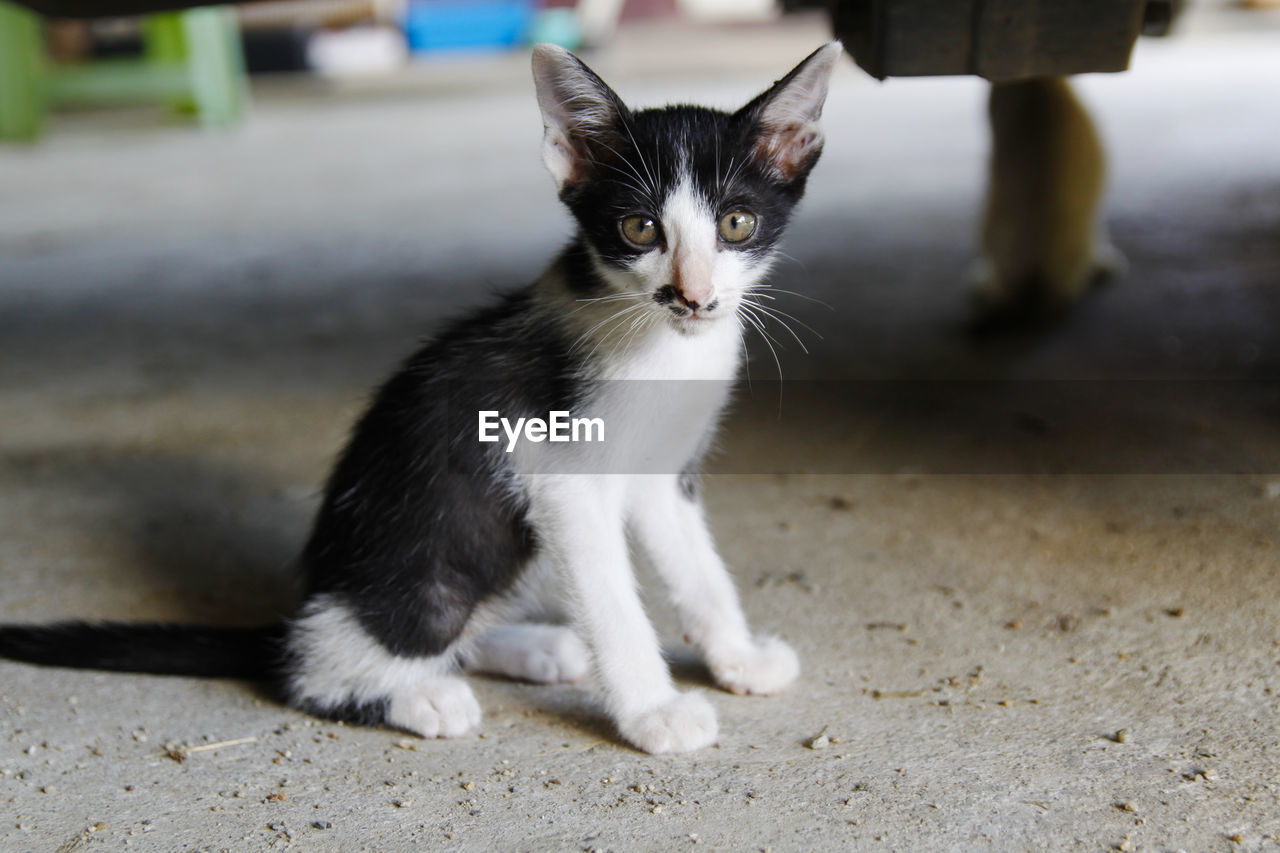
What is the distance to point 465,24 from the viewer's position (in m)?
13.0

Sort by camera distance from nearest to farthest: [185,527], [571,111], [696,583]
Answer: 1. [571,111]
2. [696,583]
3. [185,527]

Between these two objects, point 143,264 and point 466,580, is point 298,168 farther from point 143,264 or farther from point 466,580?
point 466,580

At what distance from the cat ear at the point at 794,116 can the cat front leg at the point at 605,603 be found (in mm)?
563

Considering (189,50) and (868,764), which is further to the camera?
(189,50)

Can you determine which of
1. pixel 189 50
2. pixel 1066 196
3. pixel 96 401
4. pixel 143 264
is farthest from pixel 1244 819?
pixel 189 50

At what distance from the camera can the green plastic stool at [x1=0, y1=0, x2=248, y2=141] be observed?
826cm

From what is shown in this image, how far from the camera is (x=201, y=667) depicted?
6.43 ft

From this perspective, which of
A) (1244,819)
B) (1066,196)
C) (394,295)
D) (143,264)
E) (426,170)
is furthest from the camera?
(426,170)

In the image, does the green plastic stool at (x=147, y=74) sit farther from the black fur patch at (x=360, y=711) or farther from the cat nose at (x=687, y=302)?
the cat nose at (x=687, y=302)

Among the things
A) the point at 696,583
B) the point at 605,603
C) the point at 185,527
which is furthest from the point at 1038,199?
the point at 185,527

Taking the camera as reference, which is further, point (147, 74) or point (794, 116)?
point (147, 74)

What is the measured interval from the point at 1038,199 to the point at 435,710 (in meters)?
2.70

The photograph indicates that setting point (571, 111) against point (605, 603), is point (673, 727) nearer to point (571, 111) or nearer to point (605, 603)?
point (605, 603)

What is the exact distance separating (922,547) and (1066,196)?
183 centimetres
